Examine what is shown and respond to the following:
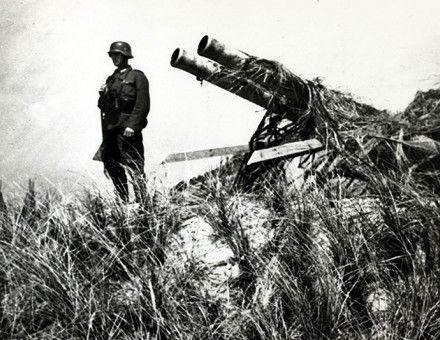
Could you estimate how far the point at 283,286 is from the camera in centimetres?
241

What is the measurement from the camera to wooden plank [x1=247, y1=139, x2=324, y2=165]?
4418 millimetres

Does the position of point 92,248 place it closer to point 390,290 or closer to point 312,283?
point 312,283

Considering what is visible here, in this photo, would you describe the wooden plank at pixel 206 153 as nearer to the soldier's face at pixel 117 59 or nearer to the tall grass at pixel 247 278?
the soldier's face at pixel 117 59

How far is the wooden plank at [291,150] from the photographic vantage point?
4.42 metres

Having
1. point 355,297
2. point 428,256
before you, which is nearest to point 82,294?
point 355,297

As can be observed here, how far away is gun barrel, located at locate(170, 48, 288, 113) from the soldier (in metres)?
0.81

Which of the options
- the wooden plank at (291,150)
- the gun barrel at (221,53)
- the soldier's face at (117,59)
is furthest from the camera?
the soldier's face at (117,59)

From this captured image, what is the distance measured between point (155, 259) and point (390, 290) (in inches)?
57.4

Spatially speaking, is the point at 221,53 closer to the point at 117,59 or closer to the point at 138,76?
the point at 138,76

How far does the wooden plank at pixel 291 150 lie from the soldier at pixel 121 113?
1.26 m

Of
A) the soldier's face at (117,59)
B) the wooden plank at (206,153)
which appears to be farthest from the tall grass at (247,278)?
the soldier's face at (117,59)

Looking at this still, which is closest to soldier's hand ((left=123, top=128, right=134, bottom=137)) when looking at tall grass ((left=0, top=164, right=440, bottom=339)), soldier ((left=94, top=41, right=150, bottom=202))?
soldier ((left=94, top=41, right=150, bottom=202))

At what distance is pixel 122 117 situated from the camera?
190 inches

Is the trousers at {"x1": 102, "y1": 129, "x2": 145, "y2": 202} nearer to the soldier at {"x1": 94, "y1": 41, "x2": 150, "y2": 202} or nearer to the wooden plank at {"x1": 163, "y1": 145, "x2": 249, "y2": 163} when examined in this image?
the soldier at {"x1": 94, "y1": 41, "x2": 150, "y2": 202}
